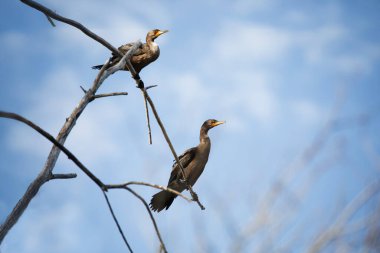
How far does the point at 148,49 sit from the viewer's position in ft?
22.4

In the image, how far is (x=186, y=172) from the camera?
266 inches

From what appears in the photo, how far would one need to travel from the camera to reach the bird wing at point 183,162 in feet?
22.4

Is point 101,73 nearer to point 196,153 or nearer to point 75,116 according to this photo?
point 75,116

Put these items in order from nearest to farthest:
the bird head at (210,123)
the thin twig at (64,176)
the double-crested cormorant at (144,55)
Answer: the thin twig at (64,176) → the double-crested cormorant at (144,55) → the bird head at (210,123)

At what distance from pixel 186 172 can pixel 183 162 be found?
0.18 m

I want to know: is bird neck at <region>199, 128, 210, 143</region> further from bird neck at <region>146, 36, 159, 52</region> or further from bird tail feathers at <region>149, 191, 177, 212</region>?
bird neck at <region>146, 36, 159, 52</region>

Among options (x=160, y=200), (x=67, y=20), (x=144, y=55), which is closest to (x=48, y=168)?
(x=67, y=20)

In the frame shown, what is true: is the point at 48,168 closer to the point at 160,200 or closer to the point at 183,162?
the point at 160,200

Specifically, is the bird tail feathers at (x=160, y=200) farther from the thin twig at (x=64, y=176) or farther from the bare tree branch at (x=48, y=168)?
the bare tree branch at (x=48, y=168)

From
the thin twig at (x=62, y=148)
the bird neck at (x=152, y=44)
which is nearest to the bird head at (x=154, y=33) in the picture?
the bird neck at (x=152, y=44)

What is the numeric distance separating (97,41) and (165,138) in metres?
0.79

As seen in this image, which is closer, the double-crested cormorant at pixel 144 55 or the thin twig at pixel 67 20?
the thin twig at pixel 67 20

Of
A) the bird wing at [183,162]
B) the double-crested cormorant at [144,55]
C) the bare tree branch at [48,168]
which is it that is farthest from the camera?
the bird wing at [183,162]

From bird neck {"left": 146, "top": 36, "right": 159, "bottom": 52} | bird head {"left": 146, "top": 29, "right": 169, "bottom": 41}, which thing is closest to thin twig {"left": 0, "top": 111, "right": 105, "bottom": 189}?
bird neck {"left": 146, "top": 36, "right": 159, "bottom": 52}
